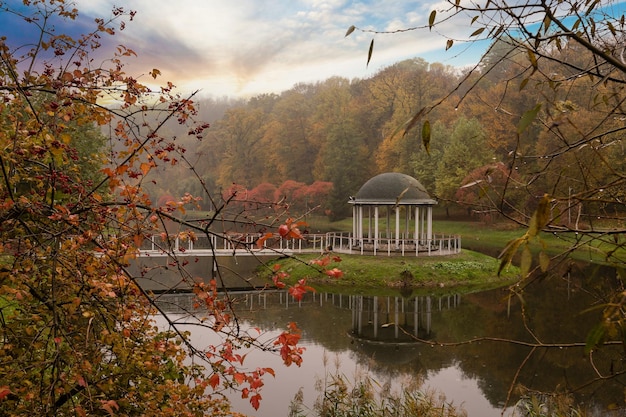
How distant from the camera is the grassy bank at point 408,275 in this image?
67.6 ft

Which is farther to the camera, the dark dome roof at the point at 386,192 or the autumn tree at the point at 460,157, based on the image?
the autumn tree at the point at 460,157

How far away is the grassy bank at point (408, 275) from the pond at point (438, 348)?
125cm

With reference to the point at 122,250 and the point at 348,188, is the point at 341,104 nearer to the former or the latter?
the point at 348,188

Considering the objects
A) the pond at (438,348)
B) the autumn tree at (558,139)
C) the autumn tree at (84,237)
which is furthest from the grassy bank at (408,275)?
the autumn tree at (84,237)

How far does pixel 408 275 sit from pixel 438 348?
7605mm

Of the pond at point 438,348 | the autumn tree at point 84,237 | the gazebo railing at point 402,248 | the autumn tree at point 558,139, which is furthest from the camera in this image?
the gazebo railing at point 402,248

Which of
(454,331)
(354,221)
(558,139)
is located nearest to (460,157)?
(354,221)

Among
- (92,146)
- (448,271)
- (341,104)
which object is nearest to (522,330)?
(448,271)

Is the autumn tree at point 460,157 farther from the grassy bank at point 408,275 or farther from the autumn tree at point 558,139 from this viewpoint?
the grassy bank at point 408,275

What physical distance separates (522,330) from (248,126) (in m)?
49.1

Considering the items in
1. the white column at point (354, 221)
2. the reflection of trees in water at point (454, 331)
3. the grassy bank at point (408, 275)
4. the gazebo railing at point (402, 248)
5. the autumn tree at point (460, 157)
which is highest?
the autumn tree at point (460, 157)

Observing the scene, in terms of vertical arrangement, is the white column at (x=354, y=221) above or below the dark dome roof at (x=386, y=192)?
below

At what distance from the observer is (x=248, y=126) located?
5988cm

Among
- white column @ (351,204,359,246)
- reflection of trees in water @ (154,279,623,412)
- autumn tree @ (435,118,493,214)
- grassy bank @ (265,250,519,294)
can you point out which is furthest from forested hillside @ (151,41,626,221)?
reflection of trees in water @ (154,279,623,412)
